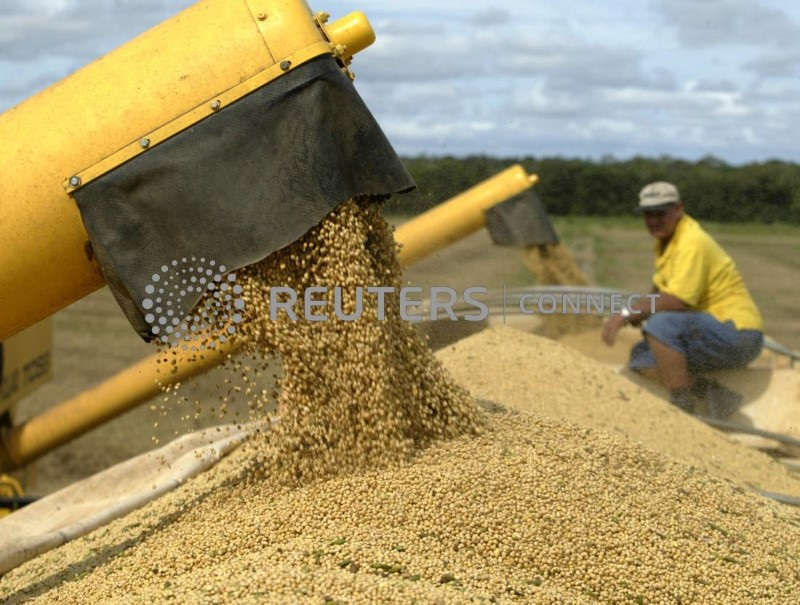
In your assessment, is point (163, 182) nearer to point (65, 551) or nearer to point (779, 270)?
point (65, 551)

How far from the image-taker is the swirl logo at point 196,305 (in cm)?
277

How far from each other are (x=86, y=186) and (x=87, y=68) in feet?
1.16

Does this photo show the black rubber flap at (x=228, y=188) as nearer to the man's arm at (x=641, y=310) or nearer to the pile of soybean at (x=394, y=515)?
Result: the pile of soybean at (x=394, y=515)

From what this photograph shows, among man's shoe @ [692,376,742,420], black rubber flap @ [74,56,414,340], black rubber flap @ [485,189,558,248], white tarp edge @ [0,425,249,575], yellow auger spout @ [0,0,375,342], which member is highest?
yellow auger spout @ [0,0,375,342]

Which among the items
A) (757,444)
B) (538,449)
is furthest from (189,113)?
(757,444)

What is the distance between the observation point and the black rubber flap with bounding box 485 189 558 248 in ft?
17.4

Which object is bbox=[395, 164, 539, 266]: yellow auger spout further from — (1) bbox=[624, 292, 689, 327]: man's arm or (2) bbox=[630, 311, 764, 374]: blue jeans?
(2) bbox=[630, 311, 764, 374]: blue jeans

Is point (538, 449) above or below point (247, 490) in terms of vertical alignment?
below

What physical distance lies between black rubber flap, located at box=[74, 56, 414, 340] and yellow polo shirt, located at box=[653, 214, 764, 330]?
3.01m

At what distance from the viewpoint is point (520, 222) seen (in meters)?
5.48

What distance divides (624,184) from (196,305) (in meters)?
13.6

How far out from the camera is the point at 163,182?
2707 mm

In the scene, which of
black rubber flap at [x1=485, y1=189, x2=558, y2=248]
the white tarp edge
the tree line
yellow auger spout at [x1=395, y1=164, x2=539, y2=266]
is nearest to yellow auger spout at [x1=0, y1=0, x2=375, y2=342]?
the tree line

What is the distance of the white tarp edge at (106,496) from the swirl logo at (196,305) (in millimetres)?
865
